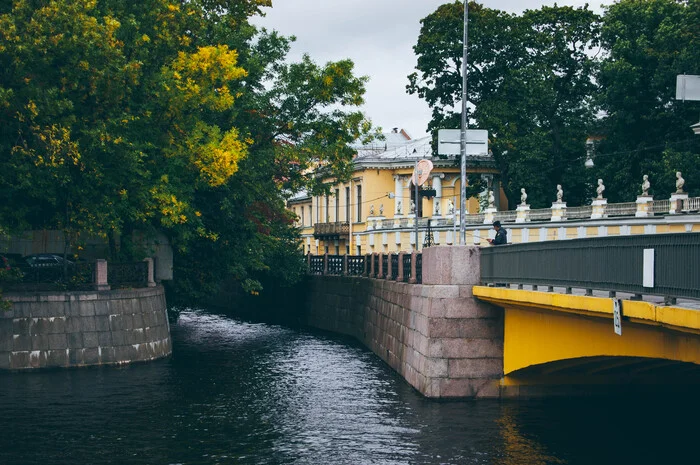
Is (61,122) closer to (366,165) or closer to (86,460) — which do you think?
(86,460)

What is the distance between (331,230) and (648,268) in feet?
236

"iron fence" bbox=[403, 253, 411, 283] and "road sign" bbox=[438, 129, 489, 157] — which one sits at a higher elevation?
"road sign" bbox=[438, 129, 489, 157]

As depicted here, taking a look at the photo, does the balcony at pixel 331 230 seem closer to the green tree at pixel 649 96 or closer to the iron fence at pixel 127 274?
the green tree at pixel 649 96

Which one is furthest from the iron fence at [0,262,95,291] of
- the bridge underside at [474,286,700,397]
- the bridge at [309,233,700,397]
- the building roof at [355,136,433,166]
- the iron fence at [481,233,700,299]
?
the building roof at [355,136,433,166]

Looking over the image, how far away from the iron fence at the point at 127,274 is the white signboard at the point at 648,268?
21319mm

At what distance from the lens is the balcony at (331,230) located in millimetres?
84231

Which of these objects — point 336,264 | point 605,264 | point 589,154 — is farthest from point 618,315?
point 589,154

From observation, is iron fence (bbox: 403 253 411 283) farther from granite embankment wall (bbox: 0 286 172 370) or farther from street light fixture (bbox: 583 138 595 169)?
street light fixture (bbox: 583 138 595 169)

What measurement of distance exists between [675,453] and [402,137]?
254ft

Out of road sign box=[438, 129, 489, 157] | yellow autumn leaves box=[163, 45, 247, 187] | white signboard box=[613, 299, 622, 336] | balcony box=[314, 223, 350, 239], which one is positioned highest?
A: yellow autumn leaves box=[163, 45, 247, 187]

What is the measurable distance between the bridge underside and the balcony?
200 ft

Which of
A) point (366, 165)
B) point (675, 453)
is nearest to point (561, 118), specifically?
point (366, 165)

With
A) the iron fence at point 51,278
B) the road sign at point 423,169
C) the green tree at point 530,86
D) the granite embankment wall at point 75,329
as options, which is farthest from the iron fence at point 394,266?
the green tree at point 530,86

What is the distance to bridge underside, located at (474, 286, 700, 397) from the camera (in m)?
14.8
